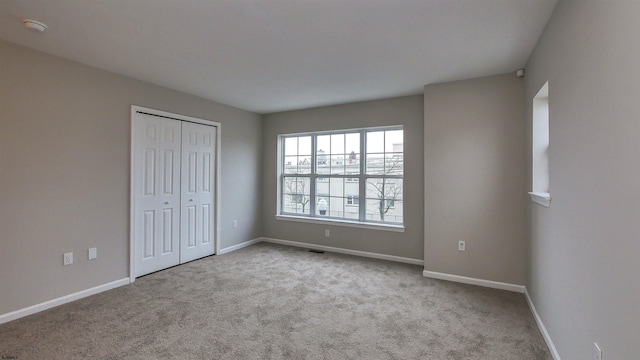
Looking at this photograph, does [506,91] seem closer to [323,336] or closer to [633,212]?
[633,212]

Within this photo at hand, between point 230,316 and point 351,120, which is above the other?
point 351,120

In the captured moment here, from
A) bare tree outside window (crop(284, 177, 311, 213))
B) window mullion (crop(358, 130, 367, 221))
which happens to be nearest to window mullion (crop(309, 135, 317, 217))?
bare tree outside window (crop(284, 177, 311, 213))

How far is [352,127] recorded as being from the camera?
464 cm

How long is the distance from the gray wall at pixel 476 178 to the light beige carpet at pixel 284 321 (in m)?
0.37

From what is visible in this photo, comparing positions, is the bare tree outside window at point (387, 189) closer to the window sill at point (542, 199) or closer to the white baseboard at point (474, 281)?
the white baseboard at point (474, 281)

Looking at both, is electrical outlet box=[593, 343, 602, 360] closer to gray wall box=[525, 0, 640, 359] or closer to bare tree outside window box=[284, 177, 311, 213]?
gray wall box=[525, 0, 640, 359]

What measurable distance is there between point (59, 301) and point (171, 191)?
163 cm

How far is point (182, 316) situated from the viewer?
8.55ft

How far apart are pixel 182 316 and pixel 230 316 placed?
0.44 metres

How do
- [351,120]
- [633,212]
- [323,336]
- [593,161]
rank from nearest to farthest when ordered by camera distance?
[633,212], [593,161], [323,336], [351,120]

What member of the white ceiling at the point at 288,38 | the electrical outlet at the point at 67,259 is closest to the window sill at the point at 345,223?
the white ceiling at the point at 288,38

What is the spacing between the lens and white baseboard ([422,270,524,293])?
3.21m

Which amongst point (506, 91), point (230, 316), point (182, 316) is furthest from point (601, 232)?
point (182, 316)

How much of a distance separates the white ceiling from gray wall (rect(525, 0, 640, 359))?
0.60 meters
